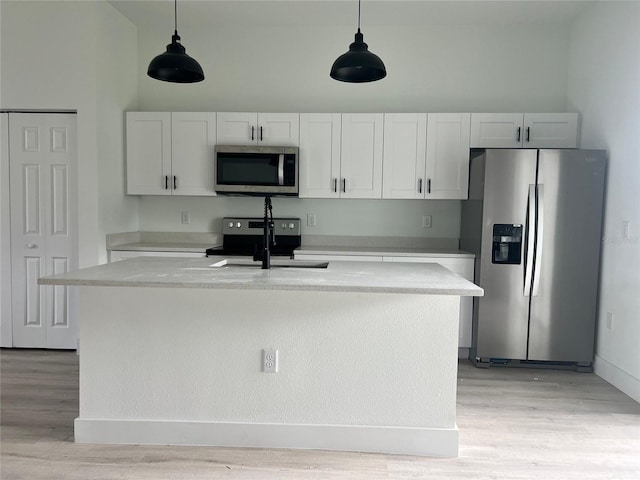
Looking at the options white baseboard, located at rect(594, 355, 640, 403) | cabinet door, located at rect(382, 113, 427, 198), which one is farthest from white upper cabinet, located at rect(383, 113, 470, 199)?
white baseboard, located at rect(594, 355, 640, 403)

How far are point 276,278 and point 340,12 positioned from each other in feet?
9.23

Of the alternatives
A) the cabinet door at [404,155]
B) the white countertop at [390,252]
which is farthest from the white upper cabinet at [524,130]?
the white countertop at [390,252]

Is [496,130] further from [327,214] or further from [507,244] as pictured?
[327,214]

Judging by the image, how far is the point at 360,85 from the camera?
430 centimetres

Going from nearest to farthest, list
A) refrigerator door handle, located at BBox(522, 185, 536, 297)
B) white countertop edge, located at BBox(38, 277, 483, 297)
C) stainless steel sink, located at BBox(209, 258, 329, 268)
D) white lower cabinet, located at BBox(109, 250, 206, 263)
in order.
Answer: white countertop edge, located at BBox(38, 277, 483, 297), stainless steel sink, located at BBox(209, 258, 329, 268), refrigerator door handle, located at BBox(522, 185, 536, 297), white lower cabinet, located at BBox(109, 250, 206, 263)

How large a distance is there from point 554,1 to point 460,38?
0.80 m

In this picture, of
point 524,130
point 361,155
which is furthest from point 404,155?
point 524,130

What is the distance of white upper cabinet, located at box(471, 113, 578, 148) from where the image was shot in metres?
3.93

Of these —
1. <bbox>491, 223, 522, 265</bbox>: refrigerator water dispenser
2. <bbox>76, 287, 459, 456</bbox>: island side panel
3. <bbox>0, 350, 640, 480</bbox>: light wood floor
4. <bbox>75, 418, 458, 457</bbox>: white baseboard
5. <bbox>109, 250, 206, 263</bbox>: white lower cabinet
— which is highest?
<bbox>491, 223, 522, 265</bbox>: refrigerator water dispenser

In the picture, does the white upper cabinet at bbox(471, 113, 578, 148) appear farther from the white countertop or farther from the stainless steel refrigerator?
the white countertop

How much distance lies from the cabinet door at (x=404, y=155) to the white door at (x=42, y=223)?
2615 millimetres

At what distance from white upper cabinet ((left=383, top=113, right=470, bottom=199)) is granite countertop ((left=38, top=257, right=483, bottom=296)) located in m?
1.53

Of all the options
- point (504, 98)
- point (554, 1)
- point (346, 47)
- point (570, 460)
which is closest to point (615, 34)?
point (554, 1)

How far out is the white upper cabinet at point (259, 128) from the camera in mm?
4062
